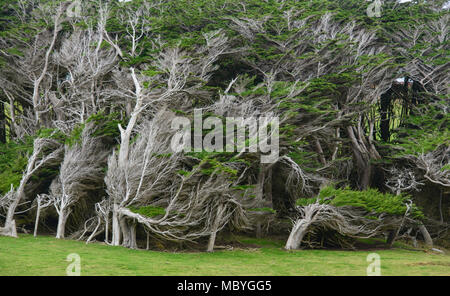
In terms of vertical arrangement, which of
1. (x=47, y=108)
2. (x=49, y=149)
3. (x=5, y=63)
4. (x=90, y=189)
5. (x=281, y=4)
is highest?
(x=281, y=4)

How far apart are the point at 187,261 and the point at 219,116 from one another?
580 centimetres

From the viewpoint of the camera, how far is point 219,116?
16844 mm

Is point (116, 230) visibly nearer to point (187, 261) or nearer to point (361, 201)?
point (187, 261)

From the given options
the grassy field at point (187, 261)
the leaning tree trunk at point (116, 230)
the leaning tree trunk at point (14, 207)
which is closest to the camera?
the grassy field at point (187, 261)

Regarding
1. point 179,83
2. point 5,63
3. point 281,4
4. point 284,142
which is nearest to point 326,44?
point 281,4

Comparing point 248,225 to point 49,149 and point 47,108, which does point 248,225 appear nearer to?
point 49,149

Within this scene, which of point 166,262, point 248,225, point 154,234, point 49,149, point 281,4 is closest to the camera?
point 166,262

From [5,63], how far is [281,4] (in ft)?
44.1

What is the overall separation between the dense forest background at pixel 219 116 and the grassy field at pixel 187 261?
121 centimetres

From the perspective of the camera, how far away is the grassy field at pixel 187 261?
11.0m

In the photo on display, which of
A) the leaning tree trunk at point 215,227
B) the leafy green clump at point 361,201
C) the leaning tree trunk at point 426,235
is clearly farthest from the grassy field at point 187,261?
the leaning tree trunk at point 426,235

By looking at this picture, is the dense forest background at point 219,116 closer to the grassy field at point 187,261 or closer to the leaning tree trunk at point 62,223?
the leaning tree trunk at point 62,223

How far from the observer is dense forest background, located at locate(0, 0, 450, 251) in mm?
16109

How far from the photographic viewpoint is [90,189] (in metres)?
18.4
